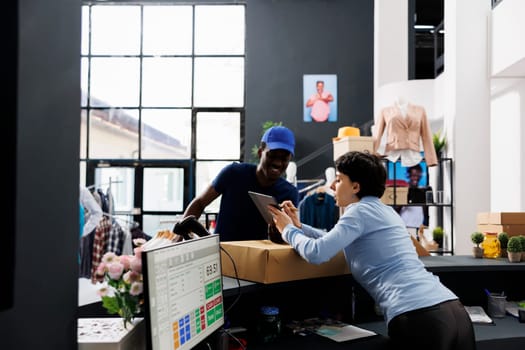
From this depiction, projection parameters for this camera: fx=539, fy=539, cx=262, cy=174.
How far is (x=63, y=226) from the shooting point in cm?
134

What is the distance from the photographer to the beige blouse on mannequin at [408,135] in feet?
20.9

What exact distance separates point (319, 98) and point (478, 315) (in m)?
7.13

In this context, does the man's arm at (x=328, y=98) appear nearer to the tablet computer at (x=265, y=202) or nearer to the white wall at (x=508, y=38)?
the white wall at (x=508, y=38)

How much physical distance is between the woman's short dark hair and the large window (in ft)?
25.0

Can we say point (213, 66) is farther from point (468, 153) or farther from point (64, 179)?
point (64, 179)

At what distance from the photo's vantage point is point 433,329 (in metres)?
2.04

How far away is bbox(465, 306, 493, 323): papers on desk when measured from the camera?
2.77 m

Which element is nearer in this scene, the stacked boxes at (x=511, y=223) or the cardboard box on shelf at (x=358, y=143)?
the stacked boxes at (x=511, y=223)

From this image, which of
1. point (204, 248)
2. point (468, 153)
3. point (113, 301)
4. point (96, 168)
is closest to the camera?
point (113, 301)

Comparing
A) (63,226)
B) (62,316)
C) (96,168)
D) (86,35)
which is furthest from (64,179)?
(86,35)

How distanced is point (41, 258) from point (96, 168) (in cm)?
883

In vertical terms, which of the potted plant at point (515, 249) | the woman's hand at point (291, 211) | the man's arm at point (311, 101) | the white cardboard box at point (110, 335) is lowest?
the white cardboard box at point (110, 335)

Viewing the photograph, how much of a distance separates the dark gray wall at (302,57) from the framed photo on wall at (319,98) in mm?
91

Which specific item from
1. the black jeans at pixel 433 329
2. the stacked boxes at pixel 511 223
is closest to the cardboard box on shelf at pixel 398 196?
the stacked boxes at pixel 511 223
